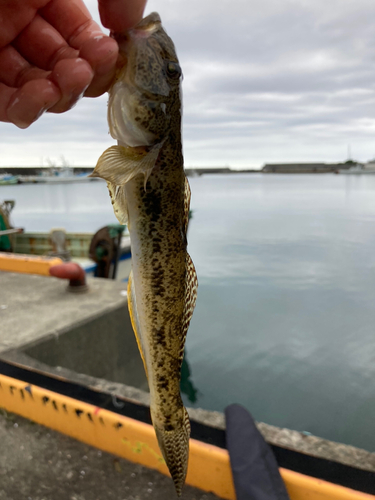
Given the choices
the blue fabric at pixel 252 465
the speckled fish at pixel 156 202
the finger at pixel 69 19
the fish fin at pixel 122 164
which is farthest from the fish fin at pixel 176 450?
the finger at pixel 69 19

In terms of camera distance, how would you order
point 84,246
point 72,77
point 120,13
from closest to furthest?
point 72,77 < point 120,13 < point 84,246

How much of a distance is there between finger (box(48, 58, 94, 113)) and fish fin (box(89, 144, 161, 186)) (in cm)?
25

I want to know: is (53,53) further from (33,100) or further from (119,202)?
(119,202)

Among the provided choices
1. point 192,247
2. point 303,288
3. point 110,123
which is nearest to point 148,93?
point 110,123

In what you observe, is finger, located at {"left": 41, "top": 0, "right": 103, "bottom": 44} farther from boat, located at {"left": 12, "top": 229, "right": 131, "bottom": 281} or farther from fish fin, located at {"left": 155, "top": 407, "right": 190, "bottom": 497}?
boat, located at {"left": 12, "top": 229, "right": 131, "bottom": 281}

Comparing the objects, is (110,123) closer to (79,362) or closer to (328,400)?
(79,362)

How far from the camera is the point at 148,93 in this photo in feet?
5.74

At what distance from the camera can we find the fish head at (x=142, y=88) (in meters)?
1.72

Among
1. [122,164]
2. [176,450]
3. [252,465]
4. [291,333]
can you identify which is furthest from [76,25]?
[291,333]

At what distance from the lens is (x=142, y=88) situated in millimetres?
1744

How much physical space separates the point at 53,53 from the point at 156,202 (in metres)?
0.83

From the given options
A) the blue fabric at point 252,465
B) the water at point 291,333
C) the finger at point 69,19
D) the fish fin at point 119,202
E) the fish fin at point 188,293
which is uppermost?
the finger at point 69,19

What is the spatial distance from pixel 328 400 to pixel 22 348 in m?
6.92

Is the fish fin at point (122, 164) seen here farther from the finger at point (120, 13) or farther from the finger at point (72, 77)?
the finger at point (120, 13)
